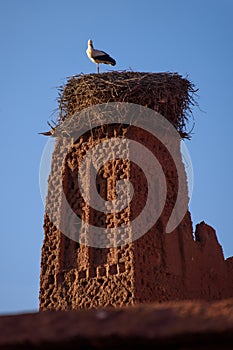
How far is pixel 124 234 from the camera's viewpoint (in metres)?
8.72

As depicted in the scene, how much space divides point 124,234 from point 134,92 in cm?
253

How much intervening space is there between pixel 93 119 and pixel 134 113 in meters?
0.77

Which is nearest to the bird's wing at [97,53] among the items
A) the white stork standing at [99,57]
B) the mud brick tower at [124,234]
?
the white stork standing at [99,57]

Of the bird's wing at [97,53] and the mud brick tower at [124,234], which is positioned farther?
the bird's wing at [97,53]

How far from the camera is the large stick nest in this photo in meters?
9.66

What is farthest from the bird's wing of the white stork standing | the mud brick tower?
the mud brick tower

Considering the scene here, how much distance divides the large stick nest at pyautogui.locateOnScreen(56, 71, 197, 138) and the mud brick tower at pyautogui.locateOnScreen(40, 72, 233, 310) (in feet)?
0.06

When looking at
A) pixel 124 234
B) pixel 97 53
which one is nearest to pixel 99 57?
pixel 97 53

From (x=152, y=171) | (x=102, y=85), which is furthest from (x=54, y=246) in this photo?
(x=102, y=85)

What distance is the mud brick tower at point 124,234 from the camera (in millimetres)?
A: 8547

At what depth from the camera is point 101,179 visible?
9445 mm

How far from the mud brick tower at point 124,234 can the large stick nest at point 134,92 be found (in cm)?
2

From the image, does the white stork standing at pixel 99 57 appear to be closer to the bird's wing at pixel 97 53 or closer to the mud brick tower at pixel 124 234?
the bird's wing at pixel 97 53

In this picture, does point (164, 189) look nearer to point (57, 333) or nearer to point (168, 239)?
point (168, 239)
